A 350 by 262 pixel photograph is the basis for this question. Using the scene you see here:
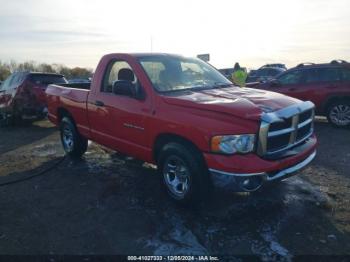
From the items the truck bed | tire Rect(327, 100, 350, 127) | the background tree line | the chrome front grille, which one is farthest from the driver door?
the background tree line

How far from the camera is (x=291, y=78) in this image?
415 inches

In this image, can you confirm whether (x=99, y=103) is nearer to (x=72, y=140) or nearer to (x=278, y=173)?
(x=72, y=140)

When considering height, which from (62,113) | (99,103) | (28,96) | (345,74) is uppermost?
(345,74)

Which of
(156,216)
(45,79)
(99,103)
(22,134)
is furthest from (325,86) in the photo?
(22,134)

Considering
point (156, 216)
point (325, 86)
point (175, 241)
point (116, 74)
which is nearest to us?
point (175, 241)

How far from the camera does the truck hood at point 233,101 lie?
3947 millimetres

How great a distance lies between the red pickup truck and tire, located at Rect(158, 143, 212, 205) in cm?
1

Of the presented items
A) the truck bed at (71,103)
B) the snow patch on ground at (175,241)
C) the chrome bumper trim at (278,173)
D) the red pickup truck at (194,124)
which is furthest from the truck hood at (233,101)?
the truck bed at (71,103)

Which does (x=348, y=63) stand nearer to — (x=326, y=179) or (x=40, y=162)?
(x=326, y=179)

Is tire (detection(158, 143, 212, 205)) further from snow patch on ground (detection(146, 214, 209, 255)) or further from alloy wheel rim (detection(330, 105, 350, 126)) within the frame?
alloy wheel rim (detection(330, 105, 350, 126))

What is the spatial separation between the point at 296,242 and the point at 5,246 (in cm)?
308

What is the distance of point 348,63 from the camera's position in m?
9.58

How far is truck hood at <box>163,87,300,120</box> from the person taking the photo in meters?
3.95

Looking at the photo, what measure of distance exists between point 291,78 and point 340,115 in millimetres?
1829
